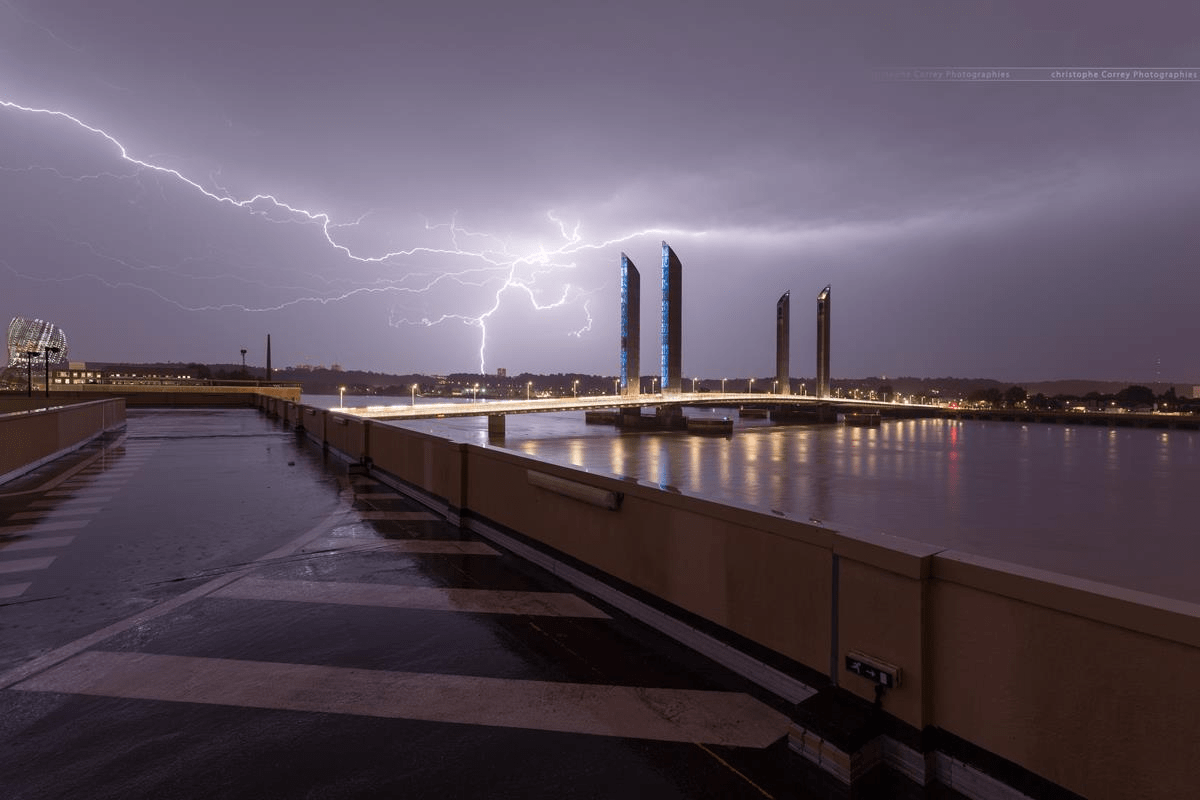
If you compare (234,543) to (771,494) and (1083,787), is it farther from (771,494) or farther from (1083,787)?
(771,494)

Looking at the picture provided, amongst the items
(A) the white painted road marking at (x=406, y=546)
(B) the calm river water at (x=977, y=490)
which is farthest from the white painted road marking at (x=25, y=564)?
(B) the calm river water at (x=977, y=490)

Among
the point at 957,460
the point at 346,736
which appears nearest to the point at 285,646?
the point at 346,736

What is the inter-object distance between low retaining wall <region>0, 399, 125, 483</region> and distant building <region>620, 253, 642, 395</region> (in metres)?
100

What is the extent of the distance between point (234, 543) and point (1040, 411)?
239502 millimetres

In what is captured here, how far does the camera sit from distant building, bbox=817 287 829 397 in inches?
5955

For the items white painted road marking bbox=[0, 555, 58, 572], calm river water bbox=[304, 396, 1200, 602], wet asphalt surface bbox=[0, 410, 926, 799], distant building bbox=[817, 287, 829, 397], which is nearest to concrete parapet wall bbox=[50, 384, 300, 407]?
calm river water bbox=[304, 396, 1200, 602]

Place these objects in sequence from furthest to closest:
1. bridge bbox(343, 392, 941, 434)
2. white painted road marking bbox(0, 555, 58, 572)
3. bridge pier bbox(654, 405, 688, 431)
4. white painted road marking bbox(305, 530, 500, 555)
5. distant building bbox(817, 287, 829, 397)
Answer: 1. distant building bbox(817, 287, 829, 397)
2. bridge pier bbox(654, 405, 688, 431)
3. bridge bbox(343, 392, 941, 434)
4. white painted road marking bbox(305, 530, 500, 555)
5. white painted road marking bbox(0, 555, 58, 572)

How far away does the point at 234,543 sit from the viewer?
823cm

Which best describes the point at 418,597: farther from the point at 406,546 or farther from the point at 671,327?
the point at 671,327

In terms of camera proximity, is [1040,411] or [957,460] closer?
[957,460]

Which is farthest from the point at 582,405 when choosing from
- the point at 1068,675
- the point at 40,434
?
the point at 1068,675

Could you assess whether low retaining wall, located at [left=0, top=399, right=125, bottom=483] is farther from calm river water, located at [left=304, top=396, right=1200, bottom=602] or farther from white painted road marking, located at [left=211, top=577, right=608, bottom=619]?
white painted road marking, located at [left=211, top=577, right=608, bottom=619]

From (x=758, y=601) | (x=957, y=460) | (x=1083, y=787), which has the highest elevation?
(x=758, y=601)

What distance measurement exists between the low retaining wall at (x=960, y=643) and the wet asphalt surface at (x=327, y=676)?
499 millimetres
